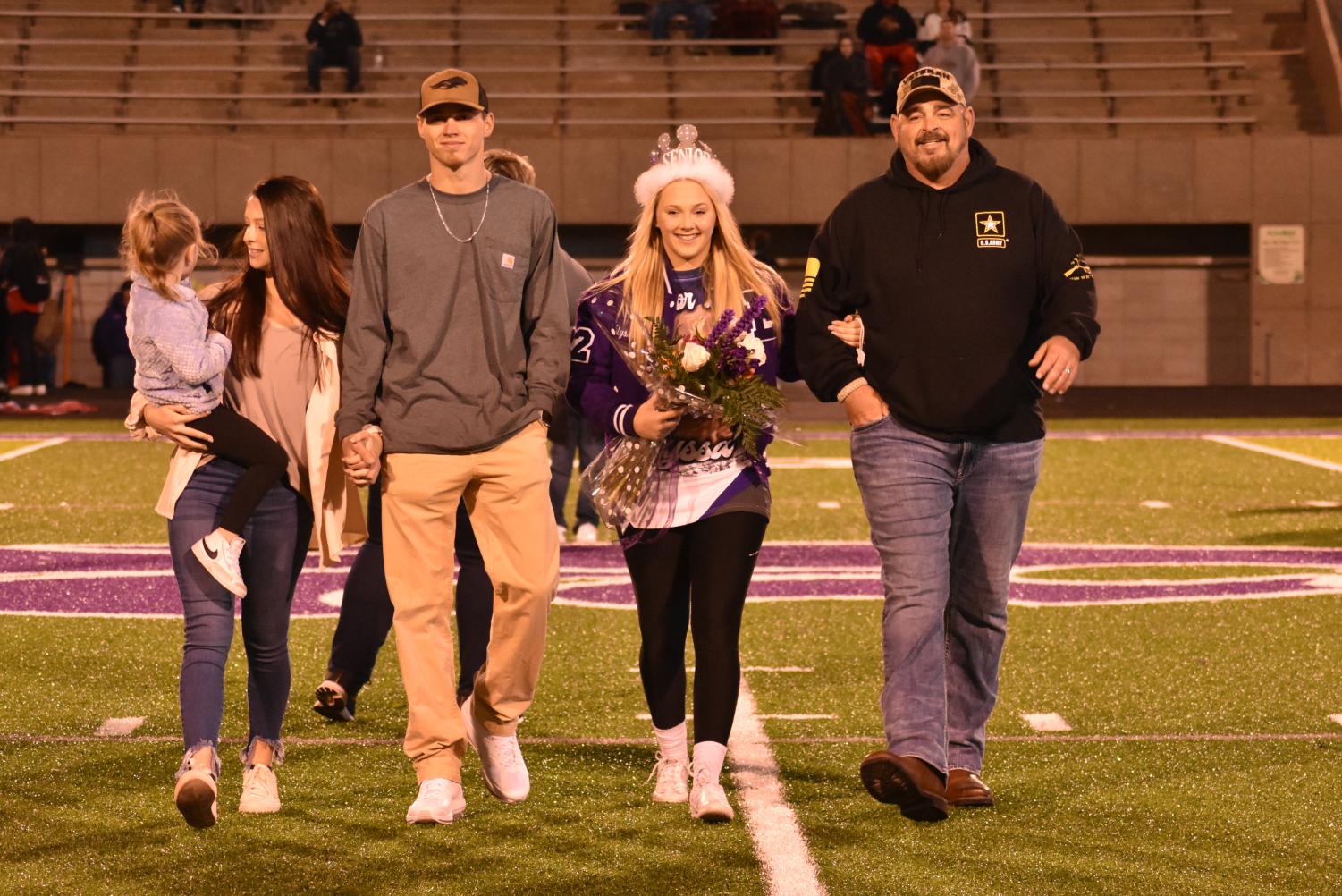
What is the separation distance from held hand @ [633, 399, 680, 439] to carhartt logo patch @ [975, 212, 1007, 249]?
972 mm

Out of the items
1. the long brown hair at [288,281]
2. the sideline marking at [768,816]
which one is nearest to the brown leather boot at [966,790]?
the sideline marking at [768,816]

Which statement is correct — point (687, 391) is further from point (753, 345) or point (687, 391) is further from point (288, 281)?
point (288, 281)

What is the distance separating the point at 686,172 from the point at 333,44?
84.8 ft

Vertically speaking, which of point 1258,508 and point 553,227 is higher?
point 553,227

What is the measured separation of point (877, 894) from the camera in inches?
188

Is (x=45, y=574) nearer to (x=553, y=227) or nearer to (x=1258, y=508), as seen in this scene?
(x=553, y=227)

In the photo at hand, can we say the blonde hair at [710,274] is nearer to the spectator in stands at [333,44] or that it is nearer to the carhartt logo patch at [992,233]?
the carhartt logo patch at [992,233]

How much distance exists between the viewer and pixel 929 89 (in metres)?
5.60

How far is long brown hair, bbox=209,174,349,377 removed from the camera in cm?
563

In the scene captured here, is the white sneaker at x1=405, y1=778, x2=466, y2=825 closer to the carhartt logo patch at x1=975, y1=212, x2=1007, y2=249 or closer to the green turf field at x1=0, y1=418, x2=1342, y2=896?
the green turf field at x1=0, y1=418, x2=1342, y2=896

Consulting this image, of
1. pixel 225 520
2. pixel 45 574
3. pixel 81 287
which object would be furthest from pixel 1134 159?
pixel 225 520

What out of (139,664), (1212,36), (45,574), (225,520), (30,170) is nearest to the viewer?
(225,520)

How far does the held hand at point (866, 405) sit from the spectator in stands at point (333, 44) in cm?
2585

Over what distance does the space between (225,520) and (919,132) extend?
2178mm
